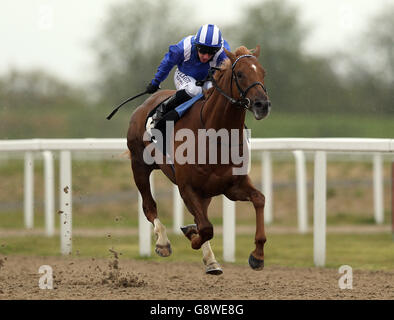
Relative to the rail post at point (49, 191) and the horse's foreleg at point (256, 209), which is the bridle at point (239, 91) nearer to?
the horse's foreleg at point (256, 209)

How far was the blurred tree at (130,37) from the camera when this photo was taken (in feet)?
73.6

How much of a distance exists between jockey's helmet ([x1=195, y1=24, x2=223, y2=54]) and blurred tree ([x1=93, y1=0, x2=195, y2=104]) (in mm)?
15825

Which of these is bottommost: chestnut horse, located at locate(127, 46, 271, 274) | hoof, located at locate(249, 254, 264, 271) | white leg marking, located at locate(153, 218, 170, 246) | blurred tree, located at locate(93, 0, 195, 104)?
hoof, located at locate(249, 254, 264, 271)

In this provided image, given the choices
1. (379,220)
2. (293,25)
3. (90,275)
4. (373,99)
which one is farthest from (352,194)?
(90,275)

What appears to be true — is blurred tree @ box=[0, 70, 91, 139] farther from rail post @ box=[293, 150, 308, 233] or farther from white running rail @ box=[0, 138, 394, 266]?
white running rail @ box=[0, 138, 394, 266]

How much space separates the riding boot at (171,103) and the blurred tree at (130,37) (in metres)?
15.4

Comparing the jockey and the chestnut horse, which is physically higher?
the jockey

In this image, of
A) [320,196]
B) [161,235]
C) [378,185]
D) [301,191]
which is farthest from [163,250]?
[378,185]

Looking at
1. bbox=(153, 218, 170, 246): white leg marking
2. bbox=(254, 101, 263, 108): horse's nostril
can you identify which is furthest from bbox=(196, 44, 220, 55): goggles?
bbox=(153, 218, 170, 246): white leg marking

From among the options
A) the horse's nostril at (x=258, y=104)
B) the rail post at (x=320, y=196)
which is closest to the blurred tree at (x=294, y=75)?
the rail post at (x=320, y=196)

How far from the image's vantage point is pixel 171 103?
6.62 meters

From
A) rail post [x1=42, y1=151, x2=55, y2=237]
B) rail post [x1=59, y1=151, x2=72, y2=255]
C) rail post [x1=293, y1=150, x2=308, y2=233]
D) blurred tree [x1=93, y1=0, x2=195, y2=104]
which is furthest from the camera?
blurred tree [x1=93, y1=0, x2=195, y2=104]

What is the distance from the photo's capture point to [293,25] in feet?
83.4

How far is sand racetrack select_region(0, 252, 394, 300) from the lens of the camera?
5918mm
